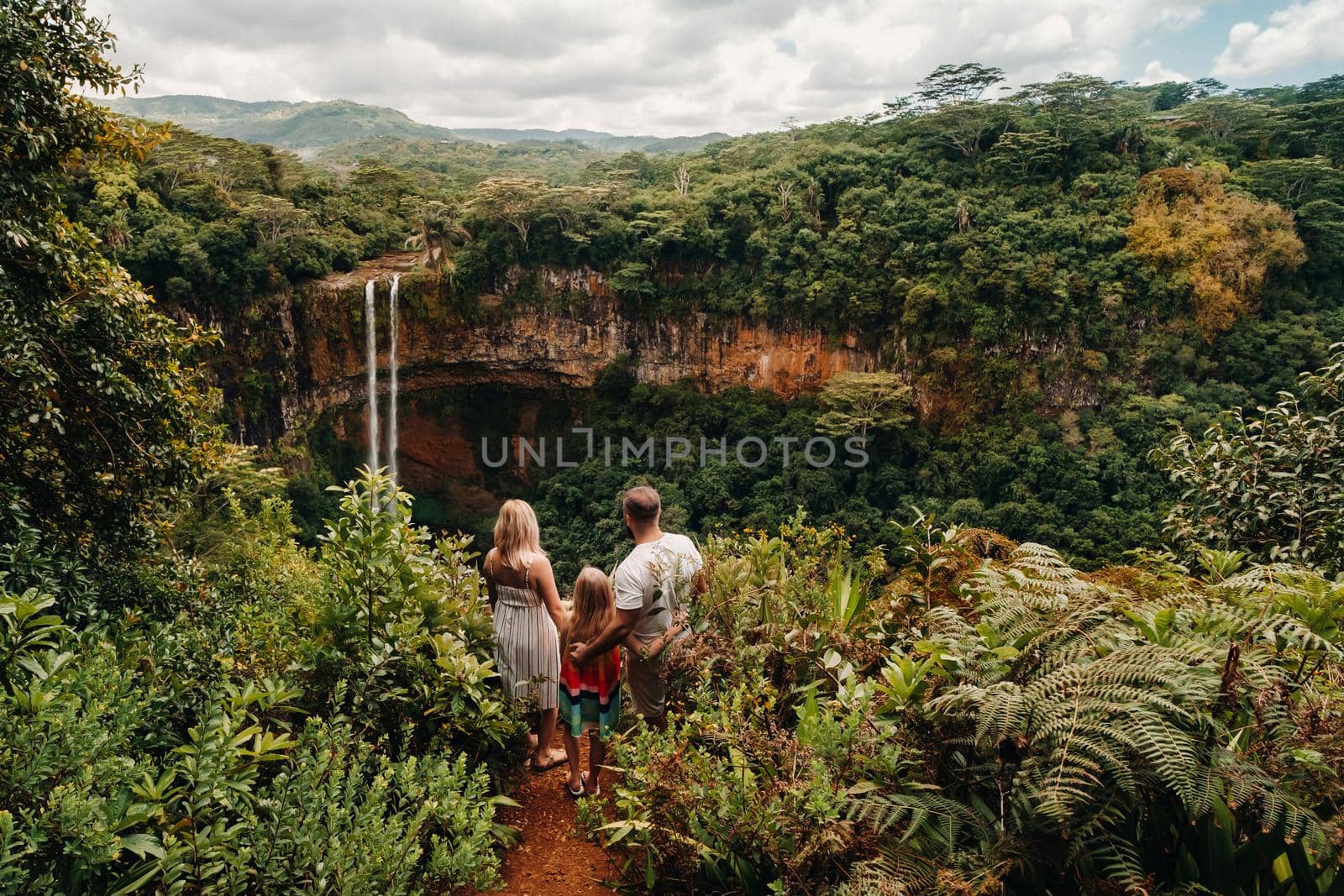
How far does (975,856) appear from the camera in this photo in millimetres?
1528

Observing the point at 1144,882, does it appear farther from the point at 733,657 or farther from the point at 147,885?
the point at 147,885

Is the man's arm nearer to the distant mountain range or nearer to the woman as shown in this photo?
the woman

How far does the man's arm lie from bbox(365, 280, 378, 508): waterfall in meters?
20.4

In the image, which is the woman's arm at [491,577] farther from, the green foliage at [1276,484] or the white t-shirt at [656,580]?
the green foliage at [1276,484]

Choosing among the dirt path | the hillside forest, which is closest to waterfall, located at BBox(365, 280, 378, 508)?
the hillside forest

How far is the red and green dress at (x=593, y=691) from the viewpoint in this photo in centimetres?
293

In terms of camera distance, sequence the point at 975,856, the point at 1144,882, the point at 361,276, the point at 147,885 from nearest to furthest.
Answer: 1. the point at 1144,882
2. the point at 975,856
3. the point at 147,885
4. the point at 361,276

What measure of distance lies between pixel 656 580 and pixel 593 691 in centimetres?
60

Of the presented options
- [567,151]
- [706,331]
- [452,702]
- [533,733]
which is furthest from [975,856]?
[567,151]

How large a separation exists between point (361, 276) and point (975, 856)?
77.3ft

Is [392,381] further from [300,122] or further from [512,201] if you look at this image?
[300,122]

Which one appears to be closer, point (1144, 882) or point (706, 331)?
point (1144, 882)

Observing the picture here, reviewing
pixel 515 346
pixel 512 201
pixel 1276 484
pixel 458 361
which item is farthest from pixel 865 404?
pixel 1276 484

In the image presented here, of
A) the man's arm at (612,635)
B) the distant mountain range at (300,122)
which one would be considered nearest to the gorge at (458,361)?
the man's arm at (612,635)
